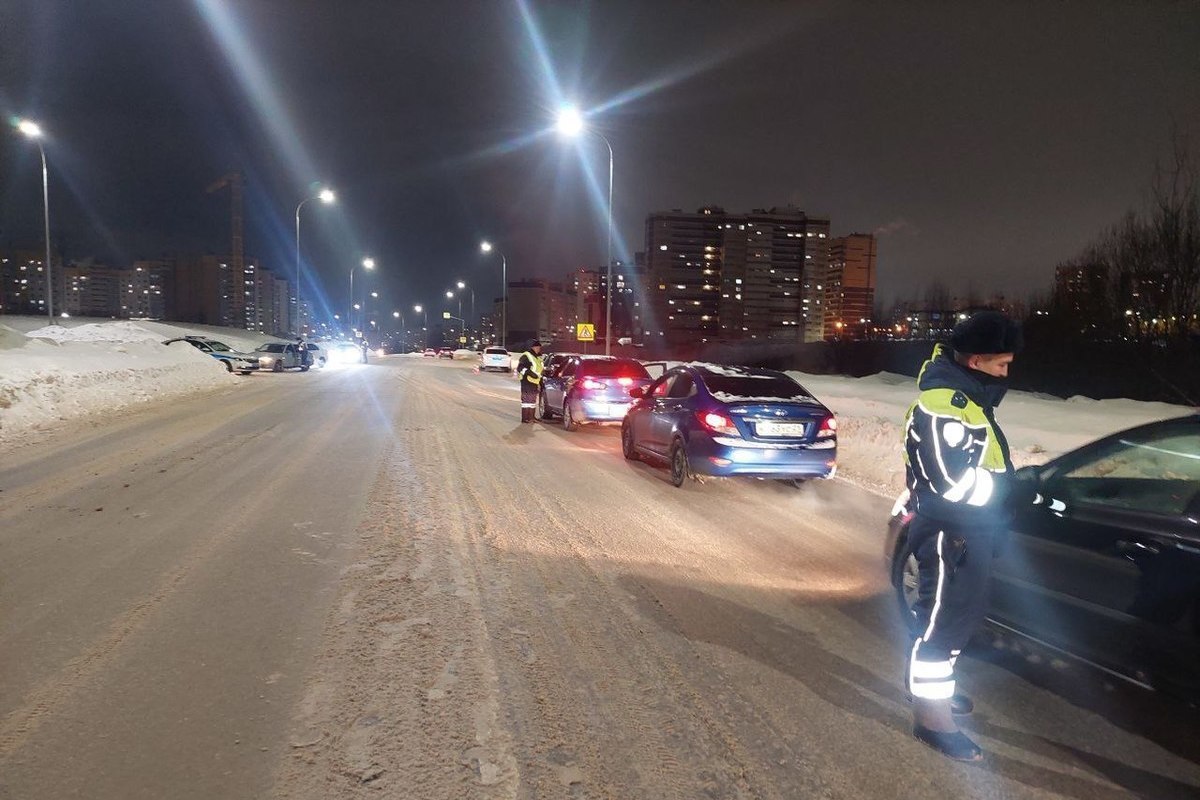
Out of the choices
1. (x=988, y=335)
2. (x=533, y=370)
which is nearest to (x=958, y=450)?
(x=988, y=335)

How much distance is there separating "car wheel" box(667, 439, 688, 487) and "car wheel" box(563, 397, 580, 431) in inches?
217

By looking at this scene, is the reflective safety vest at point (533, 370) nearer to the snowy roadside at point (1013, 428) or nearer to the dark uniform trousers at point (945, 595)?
the snowy roadside at point (1013, 428)

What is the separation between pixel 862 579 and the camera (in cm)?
576

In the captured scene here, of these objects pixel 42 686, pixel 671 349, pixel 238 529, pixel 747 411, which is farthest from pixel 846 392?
pixel 671 349

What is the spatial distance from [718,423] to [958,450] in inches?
224

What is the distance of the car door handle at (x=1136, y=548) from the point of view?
3395mm

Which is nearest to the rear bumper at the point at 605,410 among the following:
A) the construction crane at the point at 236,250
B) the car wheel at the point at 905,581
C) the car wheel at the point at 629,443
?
the car wheel at the point at 629,443

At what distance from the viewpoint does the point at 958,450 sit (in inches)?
123

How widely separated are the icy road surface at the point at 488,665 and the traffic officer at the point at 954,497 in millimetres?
348

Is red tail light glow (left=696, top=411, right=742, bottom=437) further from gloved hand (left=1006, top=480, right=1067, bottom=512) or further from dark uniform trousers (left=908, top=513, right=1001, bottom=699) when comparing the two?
dark uniform trousers (left=908, top=513, right=1001, bottom=699)

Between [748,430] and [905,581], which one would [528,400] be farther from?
[905,581]

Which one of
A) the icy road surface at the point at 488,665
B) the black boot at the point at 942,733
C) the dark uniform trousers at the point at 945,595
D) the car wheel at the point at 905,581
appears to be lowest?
the icy road surface at the point at 488,665

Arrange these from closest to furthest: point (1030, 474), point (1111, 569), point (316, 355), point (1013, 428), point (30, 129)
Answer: point (1111, 569) → point (1030, 474) → point (1013, 428) → point (30, 129) → point (316, 355)

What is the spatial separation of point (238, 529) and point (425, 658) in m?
3.44
